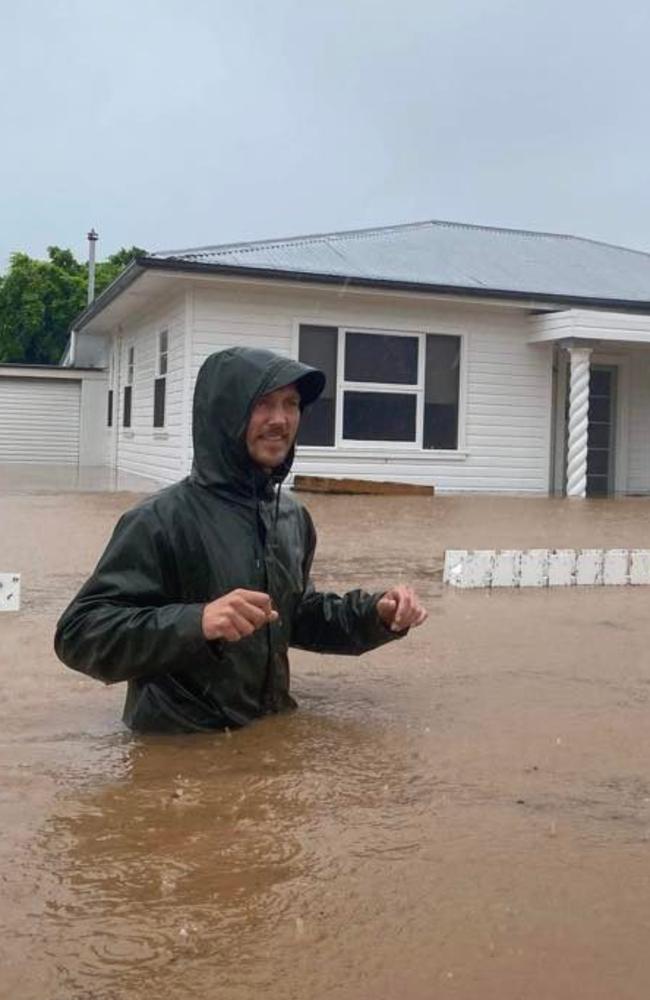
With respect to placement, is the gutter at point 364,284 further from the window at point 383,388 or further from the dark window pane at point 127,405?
the dark window pane at point 127,405

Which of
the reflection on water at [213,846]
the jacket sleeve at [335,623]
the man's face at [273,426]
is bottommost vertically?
the reflection on water at [213,846]

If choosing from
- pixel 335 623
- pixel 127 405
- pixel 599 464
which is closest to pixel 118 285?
pixel 127 405

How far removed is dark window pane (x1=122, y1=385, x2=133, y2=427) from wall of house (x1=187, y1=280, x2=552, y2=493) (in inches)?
291

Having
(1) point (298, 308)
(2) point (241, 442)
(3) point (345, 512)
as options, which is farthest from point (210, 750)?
(1) point (298, 308)

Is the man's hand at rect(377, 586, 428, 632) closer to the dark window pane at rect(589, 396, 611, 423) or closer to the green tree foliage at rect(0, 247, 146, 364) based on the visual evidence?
the dark window pane at rect(589, 396, 611, 423)

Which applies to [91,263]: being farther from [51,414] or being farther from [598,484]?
[598,484]

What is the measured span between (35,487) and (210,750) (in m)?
13.7

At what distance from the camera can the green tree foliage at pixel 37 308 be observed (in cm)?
5128

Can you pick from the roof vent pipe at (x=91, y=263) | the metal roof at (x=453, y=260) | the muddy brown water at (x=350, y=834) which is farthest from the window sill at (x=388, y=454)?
the roof vent pipe at (x=91, y=263)

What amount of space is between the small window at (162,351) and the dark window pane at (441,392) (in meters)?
4.30

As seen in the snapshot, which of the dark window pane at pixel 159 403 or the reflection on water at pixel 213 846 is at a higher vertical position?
the dark window pane at pixel 159 403

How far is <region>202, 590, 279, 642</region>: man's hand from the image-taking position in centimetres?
352

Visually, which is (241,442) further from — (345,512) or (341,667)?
(345,512)

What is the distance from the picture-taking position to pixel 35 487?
55.9 feet
